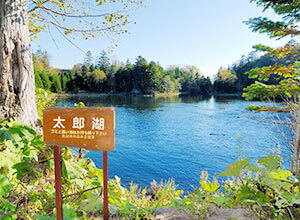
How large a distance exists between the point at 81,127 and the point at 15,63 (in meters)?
1.79

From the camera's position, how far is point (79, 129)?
57.1 inches

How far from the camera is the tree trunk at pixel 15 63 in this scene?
92.6 inches

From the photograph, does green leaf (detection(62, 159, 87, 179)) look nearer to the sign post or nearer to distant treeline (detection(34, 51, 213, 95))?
the sign post

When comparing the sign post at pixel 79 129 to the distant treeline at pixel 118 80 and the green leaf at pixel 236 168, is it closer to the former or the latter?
the green leaf at pixel 236 168

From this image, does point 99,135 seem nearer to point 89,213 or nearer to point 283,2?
point 89,213

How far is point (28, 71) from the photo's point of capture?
8.36 ft

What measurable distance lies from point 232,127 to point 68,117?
14875mm

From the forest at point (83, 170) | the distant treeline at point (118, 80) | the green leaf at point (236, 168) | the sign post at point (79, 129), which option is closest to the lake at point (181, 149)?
the forest at point (83, 170)

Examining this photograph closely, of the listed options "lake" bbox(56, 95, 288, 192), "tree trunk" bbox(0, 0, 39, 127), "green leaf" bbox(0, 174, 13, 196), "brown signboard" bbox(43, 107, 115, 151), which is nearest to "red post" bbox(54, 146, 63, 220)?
"brown signboard" bbox(43, 107, 115, 151)

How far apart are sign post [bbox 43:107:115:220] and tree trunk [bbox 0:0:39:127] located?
4.31ft

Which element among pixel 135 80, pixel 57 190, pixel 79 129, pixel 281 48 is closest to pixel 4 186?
pixel 57 190

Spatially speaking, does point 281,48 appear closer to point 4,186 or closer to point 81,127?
point 81,127

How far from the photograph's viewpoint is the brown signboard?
1.40 meters

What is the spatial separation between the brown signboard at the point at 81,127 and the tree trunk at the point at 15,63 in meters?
1.30
